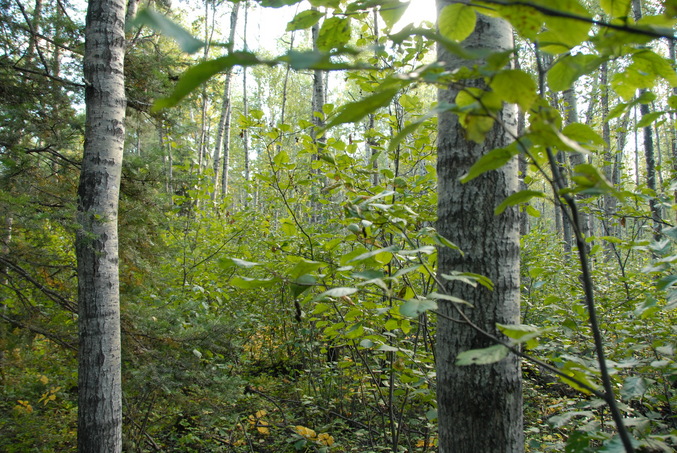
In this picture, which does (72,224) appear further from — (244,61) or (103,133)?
(244,61)

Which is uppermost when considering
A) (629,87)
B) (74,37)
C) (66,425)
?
(74,37)

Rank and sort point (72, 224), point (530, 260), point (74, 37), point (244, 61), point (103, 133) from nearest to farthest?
point (244, 61), point (72, 224), point (103, 133), point (74, 37), point (530, 260)

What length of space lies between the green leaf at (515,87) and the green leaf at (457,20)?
0.22m

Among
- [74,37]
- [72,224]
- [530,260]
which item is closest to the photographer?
[72,224]

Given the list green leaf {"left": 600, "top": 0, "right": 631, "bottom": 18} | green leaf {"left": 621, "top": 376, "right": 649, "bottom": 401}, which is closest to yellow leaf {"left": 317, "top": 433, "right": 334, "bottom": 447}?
green leaf {"left": 621, "top": 376, "right": 649, "bottom": 401}

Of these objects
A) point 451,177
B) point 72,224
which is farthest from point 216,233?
point 451,177

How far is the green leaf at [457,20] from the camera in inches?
27.5

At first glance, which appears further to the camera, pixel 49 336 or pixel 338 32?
pixel 49 336

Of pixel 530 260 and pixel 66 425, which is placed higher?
pixel 530 260

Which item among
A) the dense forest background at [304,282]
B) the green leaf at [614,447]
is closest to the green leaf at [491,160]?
the dense forest background at [304,282]

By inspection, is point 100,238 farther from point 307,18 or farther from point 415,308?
point 415,308

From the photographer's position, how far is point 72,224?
250cm

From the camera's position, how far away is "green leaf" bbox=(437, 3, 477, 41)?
70 cm

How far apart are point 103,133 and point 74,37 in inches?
56.3
